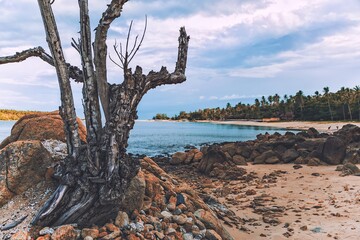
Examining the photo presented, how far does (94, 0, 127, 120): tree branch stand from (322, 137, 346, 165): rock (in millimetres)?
17303

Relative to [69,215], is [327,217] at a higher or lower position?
lower

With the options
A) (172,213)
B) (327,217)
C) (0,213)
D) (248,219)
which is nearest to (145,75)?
(172,213)

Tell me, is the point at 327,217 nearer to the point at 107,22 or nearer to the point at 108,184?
the point at 108,184

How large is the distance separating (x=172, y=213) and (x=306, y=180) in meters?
10.5

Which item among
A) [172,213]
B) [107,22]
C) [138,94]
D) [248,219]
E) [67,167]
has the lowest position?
[248,219]

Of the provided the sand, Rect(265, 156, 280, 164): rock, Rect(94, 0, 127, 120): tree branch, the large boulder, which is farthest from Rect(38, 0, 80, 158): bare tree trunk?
Rect(265, 156, 280, 164): rock

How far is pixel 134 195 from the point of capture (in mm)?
7715

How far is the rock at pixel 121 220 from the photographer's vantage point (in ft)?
23.6

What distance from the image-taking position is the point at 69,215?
698cm

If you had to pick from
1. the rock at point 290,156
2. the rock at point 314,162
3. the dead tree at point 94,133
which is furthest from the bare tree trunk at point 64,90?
the rock at point 290,156

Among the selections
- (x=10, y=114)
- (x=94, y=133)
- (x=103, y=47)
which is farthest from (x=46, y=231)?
(x=10, y=114)

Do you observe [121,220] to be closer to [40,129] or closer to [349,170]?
[40,129]

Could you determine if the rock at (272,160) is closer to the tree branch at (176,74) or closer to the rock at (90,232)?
the tree branch at (176,74)

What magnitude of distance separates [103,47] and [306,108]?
4254 inches
